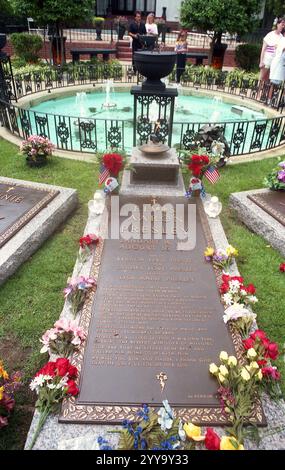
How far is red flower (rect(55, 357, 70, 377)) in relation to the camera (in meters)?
2.68

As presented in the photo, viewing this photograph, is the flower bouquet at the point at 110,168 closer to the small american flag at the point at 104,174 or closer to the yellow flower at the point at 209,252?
the small american flag at the point at 104,174

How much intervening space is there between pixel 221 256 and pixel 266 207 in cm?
165

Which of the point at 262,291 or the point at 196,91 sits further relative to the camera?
the point at 196,91

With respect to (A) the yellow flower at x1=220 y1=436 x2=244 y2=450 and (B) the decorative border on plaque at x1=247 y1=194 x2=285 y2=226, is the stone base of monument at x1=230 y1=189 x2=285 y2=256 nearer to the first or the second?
(B) the decorative border on plaque at x1=247 y1=194 x2=285 y2=226

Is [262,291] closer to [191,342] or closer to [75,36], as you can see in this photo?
[191,342]

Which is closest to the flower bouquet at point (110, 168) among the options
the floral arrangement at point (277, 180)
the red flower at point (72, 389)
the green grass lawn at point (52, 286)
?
the green grass lawn at point (52, 286)

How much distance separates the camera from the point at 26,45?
52.2 ft

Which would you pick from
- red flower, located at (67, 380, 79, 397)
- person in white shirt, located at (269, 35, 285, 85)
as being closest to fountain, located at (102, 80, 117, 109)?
person in white shirt, located at (269, 35, 285, 85)

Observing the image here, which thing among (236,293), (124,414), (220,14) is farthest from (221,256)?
(220,14)

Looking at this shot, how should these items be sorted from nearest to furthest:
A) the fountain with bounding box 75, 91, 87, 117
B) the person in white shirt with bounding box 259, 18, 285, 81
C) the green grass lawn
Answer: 1. the green grass lawn
2. the person in white shirt with bounding box 259, 18, 285, 81
3. the fountain with bounding box 75, 91, 87, 117

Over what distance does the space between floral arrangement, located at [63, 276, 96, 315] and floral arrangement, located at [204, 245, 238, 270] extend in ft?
4.69
